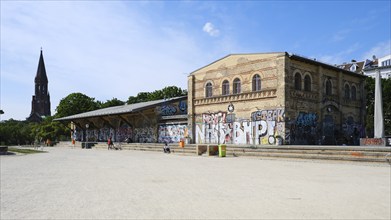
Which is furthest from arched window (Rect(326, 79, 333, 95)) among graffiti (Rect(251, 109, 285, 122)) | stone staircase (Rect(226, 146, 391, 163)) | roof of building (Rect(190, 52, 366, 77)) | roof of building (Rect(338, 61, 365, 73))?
roof of building (Rect(338, 61, 365, 73))

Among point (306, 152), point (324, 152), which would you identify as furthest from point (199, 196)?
point (306, 152)

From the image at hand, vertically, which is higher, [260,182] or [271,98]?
[271,98]

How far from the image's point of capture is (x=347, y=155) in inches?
697

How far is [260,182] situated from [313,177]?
2.45 meters

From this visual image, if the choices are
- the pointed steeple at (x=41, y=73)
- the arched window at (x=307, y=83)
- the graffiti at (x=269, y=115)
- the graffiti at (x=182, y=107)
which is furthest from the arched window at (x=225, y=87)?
the pointed steeple at (x=41, y=73)

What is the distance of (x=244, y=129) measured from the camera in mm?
29625

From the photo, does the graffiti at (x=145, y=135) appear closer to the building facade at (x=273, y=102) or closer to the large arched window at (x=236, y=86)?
the building facade at (x=273, y=102)

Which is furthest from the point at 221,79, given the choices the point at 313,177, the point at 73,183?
the point at 73,183

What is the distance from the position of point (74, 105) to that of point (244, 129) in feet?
157

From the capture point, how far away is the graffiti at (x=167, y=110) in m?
38.8

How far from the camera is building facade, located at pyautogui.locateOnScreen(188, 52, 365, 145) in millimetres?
27375

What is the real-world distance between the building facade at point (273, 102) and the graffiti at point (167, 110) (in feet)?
15.8

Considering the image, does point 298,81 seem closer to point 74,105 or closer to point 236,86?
point 236,86

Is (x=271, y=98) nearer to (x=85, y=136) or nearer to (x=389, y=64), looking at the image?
(x=85, y=136)
